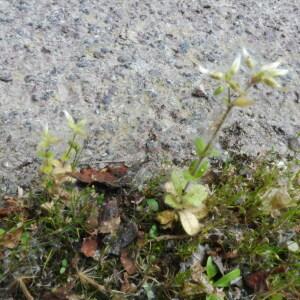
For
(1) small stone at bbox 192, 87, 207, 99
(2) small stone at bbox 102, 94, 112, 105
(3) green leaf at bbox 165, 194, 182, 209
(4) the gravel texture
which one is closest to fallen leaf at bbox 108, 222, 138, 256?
(3) green leaf at bbox 165, 194, 182, 209

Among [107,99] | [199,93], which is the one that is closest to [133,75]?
[107,99]

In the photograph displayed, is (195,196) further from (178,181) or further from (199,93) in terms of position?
(199,93)

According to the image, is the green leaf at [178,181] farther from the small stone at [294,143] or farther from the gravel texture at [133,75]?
the small stone at [294,143]

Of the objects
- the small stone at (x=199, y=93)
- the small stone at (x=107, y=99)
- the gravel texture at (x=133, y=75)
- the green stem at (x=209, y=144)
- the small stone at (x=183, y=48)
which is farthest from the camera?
the small stone at (x=183, y=48)

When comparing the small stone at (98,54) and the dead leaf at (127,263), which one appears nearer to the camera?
the dead leaf at (127,263)

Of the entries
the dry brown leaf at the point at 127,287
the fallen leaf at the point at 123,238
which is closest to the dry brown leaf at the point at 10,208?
the fallen leaf at the point at 123,238

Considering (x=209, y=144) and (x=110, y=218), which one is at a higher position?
(x=209, y=144)

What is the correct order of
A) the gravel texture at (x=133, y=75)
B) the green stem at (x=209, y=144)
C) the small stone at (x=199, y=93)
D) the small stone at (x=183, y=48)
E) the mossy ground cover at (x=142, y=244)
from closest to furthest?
the green stem at (x=209, y=144) < the mossy ground cover at (x=142, y=244) < the gravel texture at (x=133, y=75) < the small stone at (x=199, y=93) < the small stone at (x=183, y=48)
